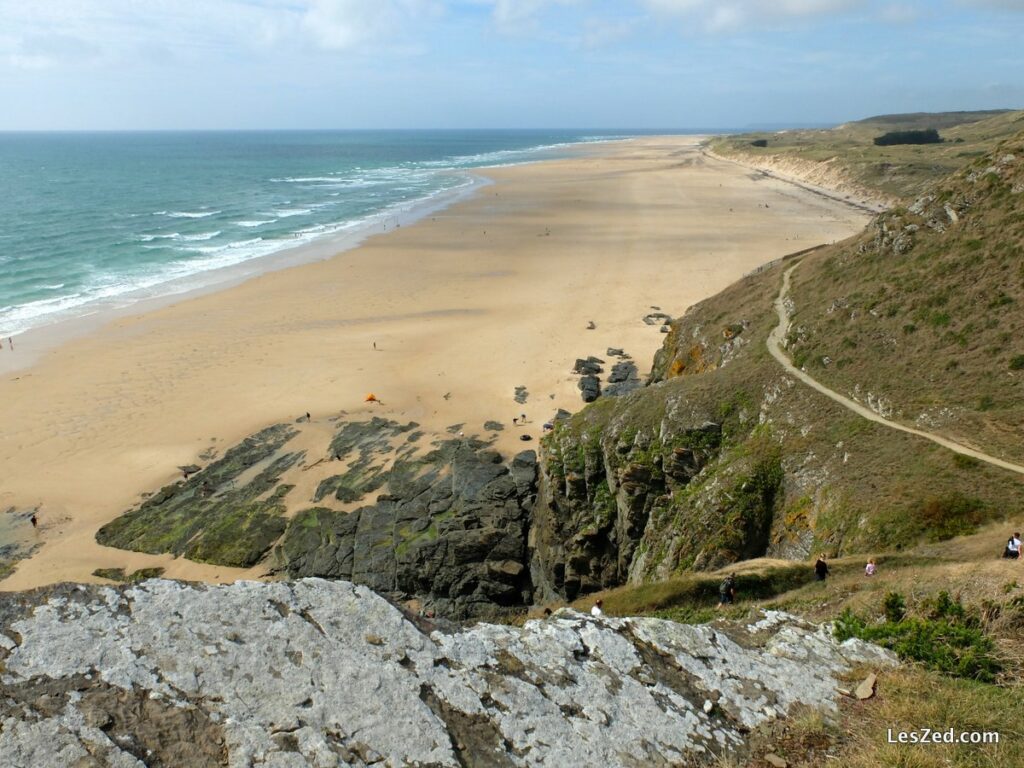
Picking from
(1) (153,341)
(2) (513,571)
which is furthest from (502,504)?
(1) (153,341)

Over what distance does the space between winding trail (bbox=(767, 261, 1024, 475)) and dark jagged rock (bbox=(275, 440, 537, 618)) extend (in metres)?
9.38

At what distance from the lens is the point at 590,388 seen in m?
30.0

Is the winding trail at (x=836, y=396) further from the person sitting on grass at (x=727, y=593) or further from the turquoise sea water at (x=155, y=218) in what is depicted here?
the turquoise sea water at (x=155, y=218)

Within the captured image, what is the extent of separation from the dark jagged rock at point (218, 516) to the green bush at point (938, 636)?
18.4 meters

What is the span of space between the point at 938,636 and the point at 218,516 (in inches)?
865

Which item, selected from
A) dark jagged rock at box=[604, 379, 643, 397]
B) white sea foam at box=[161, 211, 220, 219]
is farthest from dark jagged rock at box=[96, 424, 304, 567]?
white sea foam at box=[161, 211, 220, 219]

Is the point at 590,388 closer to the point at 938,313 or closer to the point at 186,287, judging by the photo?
the point at 938,313

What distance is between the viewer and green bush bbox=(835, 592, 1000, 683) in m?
7.86

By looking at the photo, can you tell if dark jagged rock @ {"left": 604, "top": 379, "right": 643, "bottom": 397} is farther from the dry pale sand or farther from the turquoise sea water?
the turquoise sea water

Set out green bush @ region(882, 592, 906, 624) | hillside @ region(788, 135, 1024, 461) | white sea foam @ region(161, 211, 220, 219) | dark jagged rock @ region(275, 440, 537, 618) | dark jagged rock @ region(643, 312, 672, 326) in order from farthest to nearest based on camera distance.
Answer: white sea foam @ region(161, 211, 220, 219), dark jagged rock @ region(643, 312, 672, 326), dark jagged rock @ region(275, 440, 537, 618), hillside @ region(788, 135, 1024, 461), green bush @ region(882, 592, 906, 624)

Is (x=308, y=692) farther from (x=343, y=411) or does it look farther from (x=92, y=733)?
(x=343, y=411)

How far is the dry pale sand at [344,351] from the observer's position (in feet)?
85.6

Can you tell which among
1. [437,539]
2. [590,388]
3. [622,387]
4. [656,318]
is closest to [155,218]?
[656,318]

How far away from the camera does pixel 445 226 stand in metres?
74.0
